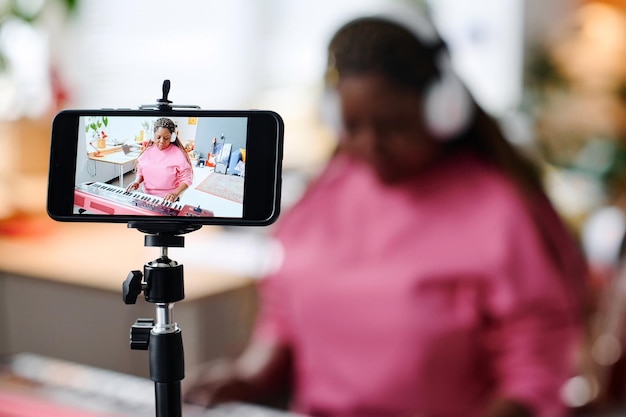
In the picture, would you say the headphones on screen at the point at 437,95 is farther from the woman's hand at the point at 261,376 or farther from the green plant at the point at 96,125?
the green plant at the point at 96,125

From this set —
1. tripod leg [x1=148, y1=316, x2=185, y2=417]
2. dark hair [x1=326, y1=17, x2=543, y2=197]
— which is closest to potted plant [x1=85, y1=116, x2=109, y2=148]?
tripod leg [x1=148, y1=316, x2=185, y2=417]

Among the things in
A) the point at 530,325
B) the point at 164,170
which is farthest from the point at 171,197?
the point at 530,325

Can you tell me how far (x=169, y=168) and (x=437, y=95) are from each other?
64 centimetres

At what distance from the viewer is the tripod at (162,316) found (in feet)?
1.51

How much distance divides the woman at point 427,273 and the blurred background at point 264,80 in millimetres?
636

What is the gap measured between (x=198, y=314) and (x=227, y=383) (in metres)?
0.71

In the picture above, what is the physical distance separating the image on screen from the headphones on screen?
Result: 1.80 ft

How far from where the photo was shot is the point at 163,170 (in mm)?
460

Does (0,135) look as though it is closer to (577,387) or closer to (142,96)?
(142,96)

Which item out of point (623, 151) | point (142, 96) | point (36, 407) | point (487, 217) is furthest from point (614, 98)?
point (36, 407)

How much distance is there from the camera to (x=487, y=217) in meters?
1.09

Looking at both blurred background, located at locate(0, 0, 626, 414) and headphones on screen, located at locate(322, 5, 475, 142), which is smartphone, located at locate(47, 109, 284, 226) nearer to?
headphones on screen, located at locate(322, 5, 475, 142)

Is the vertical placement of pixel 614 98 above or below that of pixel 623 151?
above

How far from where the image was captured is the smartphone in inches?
17.7
